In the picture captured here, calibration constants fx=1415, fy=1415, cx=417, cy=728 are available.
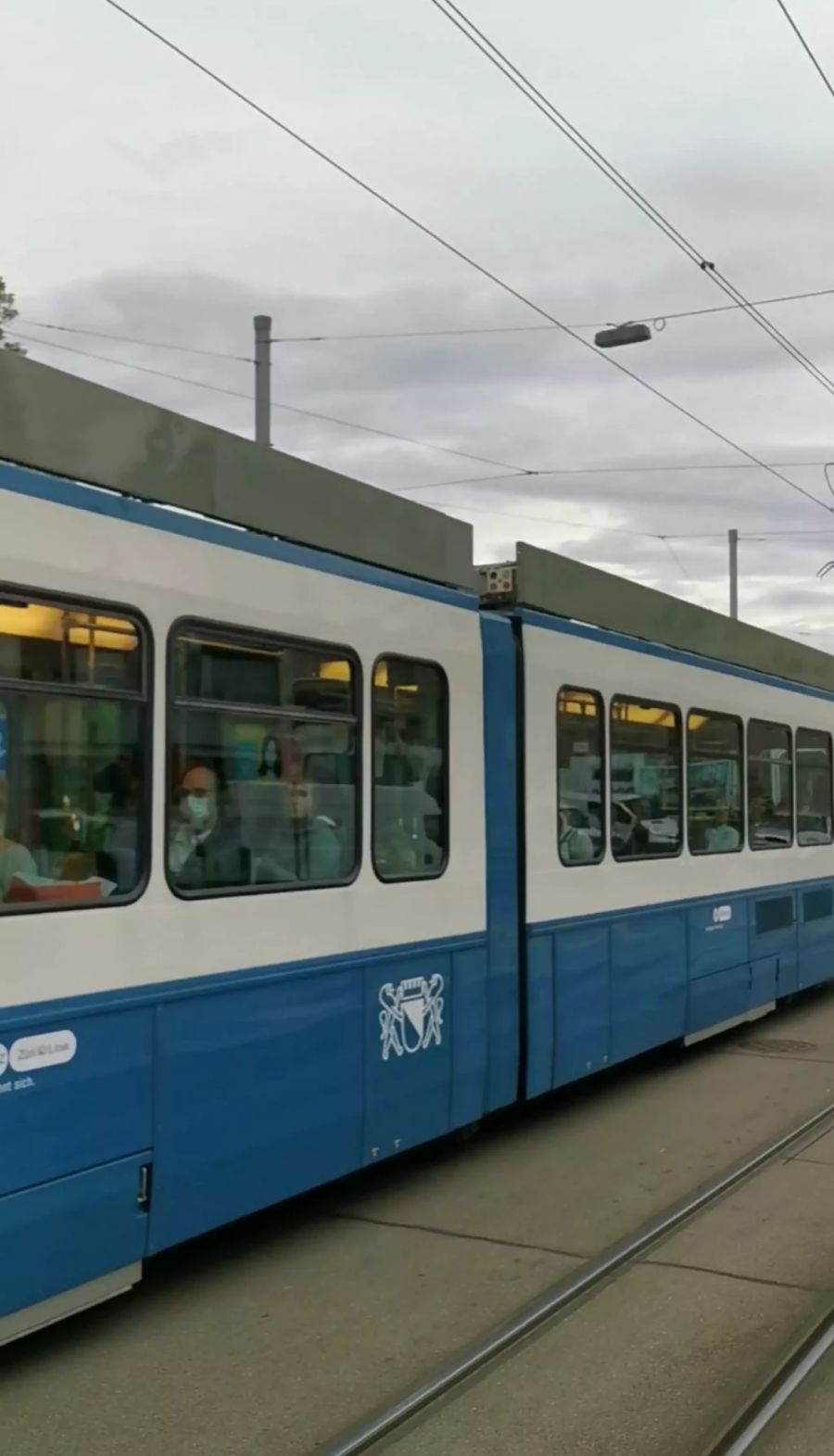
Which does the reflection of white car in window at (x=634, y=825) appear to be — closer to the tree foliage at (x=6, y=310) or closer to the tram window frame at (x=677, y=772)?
the tram window frame at (x=677, y=772)

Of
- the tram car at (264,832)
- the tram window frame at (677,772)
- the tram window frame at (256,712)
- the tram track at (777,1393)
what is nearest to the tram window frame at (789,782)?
the tram window frame at (677,772)

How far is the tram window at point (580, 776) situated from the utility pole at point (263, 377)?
583 centimetres

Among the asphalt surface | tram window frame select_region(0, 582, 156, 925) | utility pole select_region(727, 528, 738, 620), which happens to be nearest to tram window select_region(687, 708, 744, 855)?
the asphalt surface

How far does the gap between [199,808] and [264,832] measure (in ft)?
1.29

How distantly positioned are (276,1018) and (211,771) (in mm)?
957

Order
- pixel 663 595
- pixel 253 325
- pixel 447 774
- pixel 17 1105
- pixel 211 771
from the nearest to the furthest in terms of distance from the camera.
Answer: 1. pixel 17 1105
2. pixel 211 771
3. pixel 447 774
4. pixel 663 595
5. pixel 253 325

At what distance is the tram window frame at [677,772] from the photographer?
7.98 metres

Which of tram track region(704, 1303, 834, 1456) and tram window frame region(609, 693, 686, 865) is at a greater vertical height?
tram window frame region(609, 693, 686, 865)

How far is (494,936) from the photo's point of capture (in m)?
6.72

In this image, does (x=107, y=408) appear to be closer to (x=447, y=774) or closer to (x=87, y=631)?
(x=87, y=631)

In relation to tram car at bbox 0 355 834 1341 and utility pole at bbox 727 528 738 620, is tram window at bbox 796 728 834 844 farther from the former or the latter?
utility pole at bbox 727 528 738 620

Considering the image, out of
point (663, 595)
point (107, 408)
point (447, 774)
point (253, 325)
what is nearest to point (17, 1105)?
point (107, 408)

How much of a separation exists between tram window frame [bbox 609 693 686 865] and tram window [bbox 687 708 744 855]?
4.2 inches

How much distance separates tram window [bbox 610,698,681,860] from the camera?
8.07m
